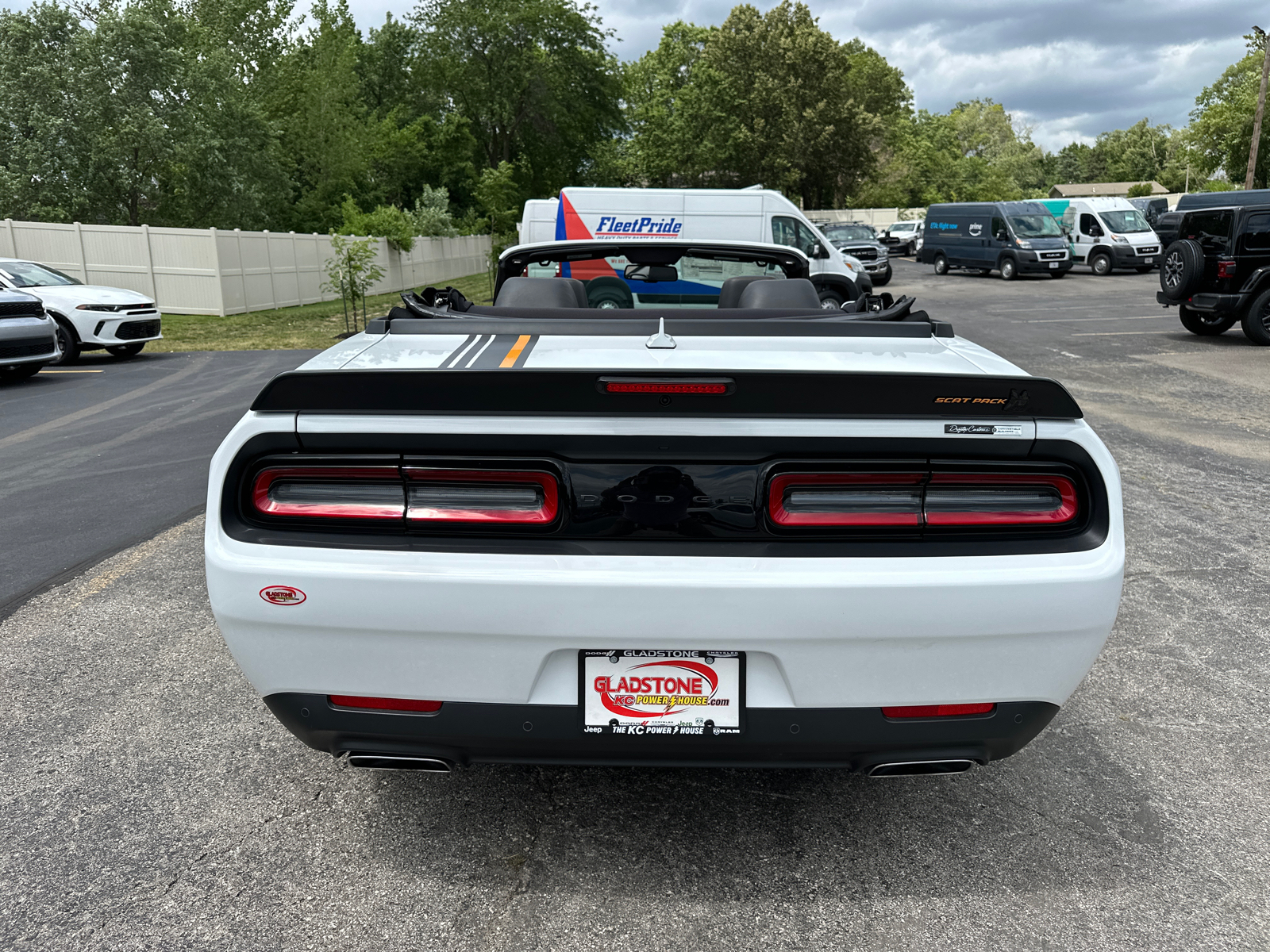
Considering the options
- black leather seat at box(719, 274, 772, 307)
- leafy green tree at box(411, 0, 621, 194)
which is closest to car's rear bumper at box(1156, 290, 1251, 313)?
black leather seat at box(719, 274, 772, 307)

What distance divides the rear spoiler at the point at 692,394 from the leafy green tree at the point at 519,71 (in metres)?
54.3

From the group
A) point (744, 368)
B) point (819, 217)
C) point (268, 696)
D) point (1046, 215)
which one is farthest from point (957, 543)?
point (819, 217)

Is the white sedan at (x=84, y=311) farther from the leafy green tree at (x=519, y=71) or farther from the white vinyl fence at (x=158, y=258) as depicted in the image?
the leafy green tree at (x=519, y=71)

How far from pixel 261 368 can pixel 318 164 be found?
113ft

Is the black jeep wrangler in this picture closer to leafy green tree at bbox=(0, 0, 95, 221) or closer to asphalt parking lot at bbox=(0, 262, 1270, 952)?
asphalt parking lot at bbox=(0, 262, 1270, 952)

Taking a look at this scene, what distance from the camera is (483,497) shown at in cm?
228

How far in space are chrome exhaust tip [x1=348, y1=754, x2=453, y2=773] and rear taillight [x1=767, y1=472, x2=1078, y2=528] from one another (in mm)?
990

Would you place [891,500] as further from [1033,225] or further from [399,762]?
[1033,225]

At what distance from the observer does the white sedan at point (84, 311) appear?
1449 cm

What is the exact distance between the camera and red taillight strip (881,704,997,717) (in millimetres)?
2303

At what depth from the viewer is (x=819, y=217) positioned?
2339 inches

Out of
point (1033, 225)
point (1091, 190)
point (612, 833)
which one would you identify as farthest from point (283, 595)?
point (1091, 190)

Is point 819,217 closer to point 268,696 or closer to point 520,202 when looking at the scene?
point 520,202

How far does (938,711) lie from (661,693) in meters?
0.65
